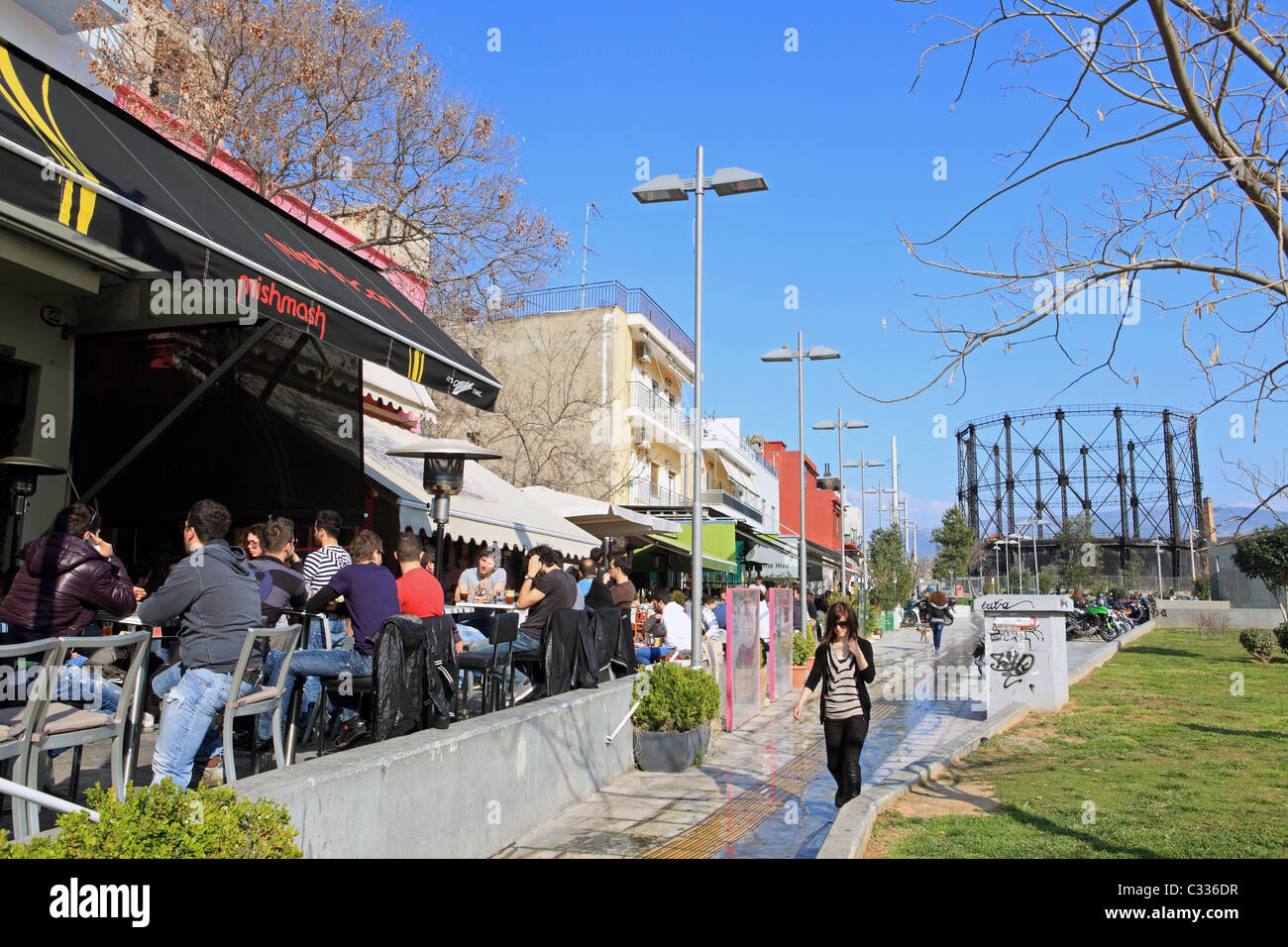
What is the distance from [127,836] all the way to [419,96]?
44.6ft

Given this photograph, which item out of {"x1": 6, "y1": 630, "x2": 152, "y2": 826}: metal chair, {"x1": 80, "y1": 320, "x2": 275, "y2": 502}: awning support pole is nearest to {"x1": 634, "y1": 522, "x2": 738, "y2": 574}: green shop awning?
{"x1": 80, "y1": 320, "x2": 275, "y2": 502}: awning support pole

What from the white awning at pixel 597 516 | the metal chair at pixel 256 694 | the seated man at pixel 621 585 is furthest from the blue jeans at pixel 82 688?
the white awning at pixel 597 516

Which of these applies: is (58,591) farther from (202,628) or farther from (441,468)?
(441,468)

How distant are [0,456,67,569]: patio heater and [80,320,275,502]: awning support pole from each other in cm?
Answer: 36

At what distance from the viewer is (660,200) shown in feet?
40.2

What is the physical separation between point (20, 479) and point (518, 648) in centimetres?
474

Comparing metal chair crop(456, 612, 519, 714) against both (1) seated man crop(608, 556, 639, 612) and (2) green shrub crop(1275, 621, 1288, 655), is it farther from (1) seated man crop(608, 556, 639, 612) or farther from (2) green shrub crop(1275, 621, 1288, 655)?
(2) green shrub crop(1275, 621, 1288, 655)

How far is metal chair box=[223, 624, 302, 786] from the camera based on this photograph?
451cm

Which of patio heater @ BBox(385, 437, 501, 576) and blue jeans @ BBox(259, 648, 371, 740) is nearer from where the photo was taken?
blue jeans @ BBox(259, 648, 371, 740)

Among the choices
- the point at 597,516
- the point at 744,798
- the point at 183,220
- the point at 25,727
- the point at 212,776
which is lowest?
the point at 744,798

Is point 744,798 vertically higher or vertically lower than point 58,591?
lower

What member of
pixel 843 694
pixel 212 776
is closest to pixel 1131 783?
pixel 843 694

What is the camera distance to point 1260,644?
2122 centimetres
